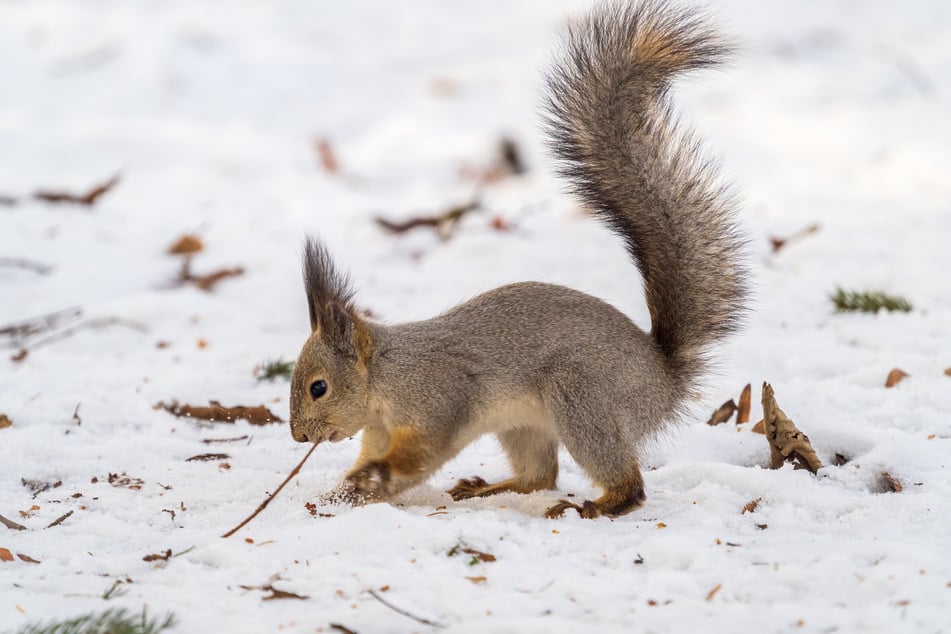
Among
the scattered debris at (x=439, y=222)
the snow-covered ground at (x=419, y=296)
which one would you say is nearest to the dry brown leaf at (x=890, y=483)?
the snow-covered ground at (x=419, y=296)

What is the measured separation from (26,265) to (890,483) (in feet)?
12.0

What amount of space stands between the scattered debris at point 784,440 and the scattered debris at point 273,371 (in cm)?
162

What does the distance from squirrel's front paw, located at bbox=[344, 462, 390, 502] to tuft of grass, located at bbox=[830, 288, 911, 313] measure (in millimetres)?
2082

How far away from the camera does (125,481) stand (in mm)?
2760

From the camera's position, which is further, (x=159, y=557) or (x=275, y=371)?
(x=275, y=371)

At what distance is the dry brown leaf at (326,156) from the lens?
7.73 meters

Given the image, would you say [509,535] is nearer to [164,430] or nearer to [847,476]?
[847,476]

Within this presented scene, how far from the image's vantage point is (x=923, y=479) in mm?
2551

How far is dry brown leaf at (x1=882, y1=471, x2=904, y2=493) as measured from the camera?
8.33ft

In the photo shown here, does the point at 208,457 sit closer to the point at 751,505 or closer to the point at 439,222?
the point at 751,505

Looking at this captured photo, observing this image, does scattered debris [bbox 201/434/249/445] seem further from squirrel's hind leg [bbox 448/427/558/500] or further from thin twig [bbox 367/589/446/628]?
thin twig [bbox 367/589/446/628]

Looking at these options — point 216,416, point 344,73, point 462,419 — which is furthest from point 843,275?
point 344,73

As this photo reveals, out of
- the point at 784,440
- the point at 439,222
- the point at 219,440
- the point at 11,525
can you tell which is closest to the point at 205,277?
the point at 439,222

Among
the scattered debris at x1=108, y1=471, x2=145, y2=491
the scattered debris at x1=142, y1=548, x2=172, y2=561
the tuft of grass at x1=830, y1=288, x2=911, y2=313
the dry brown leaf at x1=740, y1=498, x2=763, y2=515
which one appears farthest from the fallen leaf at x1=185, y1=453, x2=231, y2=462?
the tuft of grass at x1=830, y1=288, x2=911, y2=313
